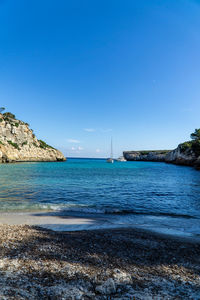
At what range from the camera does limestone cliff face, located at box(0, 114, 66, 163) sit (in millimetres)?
79375

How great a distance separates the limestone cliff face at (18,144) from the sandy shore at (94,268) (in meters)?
76.5

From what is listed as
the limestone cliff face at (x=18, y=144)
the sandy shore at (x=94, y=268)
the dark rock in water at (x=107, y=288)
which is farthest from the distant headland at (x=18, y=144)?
the dark rock in water at (x=107, y=288)

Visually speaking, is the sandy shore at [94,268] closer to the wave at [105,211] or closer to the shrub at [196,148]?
the wave at [105,211]

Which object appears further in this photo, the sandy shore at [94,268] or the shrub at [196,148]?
the shrub at [196,148]

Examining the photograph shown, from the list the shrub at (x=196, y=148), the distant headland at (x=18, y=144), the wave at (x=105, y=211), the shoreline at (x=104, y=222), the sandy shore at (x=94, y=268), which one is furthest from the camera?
the distant headland at (x=18, y=144)

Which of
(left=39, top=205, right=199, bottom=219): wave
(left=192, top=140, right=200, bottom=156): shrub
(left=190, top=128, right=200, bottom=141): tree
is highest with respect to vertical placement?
(left=190, top=128, right=200, bottom=141): tree

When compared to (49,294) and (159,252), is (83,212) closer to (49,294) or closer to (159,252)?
(159,252)

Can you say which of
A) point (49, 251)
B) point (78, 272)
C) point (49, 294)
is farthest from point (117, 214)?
point (49, 294)

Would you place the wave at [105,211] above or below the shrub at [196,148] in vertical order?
below

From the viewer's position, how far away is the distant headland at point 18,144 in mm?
79363

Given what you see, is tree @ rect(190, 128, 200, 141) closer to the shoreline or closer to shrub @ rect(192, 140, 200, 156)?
shrub @ rect(192, 140, 200, 156)

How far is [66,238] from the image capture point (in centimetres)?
679

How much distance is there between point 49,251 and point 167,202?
45.9ft

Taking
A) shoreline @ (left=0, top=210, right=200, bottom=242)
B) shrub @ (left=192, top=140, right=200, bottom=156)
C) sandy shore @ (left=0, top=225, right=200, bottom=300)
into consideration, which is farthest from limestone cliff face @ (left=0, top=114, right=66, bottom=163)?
shrub @ (left=192, top=140, right=200, bottom=156)
